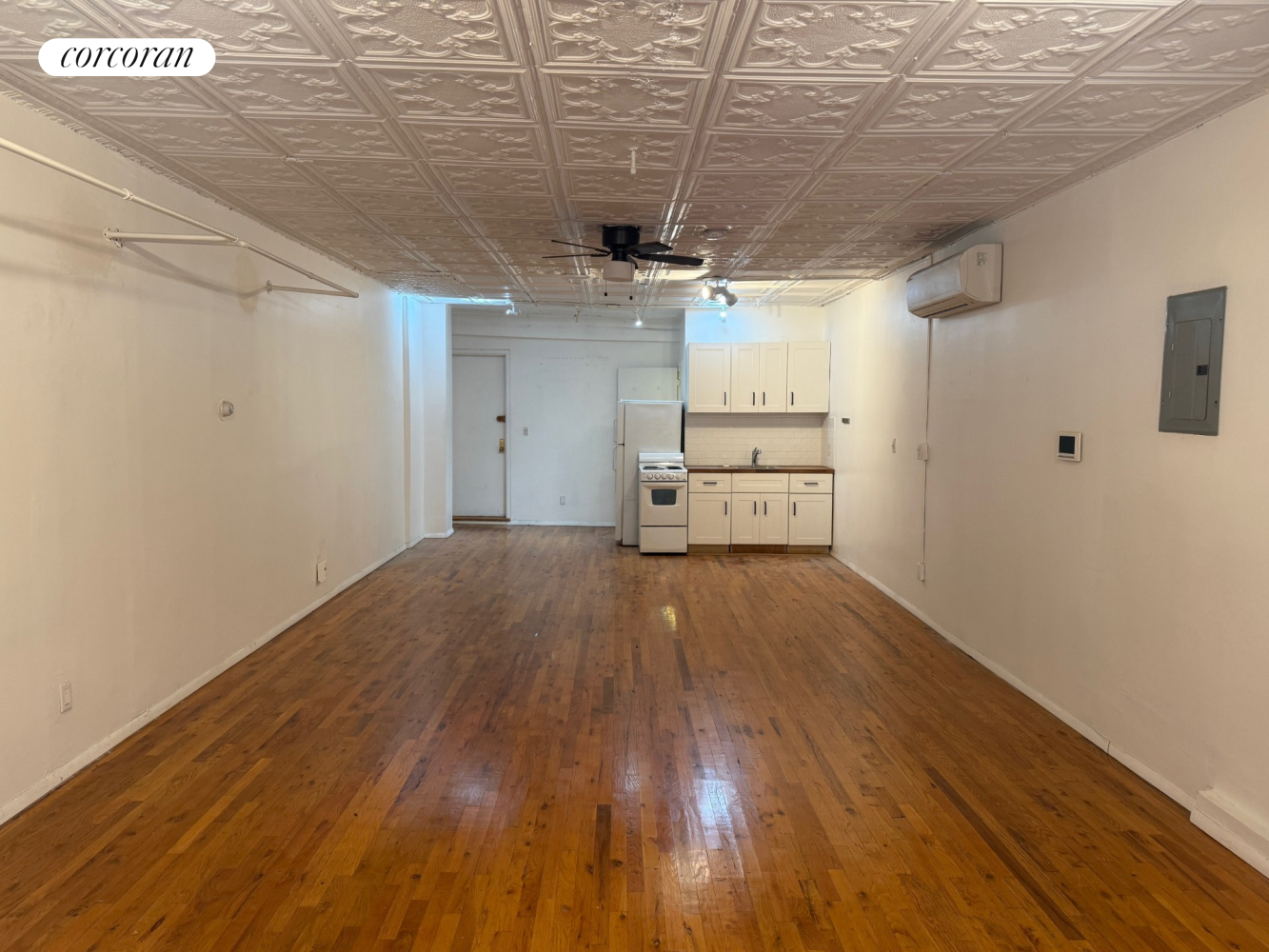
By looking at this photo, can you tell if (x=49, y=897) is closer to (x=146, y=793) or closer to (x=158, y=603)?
(x=146, y=793)

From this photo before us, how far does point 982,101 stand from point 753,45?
0.93 m

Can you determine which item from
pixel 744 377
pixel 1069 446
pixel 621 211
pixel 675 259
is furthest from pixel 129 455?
pixel 744 377

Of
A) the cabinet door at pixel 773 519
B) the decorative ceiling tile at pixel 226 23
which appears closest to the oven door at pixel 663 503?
the cabinet door at pixel 773 519

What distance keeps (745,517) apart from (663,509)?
2.87ft

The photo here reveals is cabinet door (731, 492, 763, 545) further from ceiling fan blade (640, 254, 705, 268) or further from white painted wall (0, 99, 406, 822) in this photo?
white painted wall (0, 99, 406, 822)

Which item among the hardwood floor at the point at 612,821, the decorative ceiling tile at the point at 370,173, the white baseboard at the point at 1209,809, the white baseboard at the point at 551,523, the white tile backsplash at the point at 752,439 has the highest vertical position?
the decorative ceiling tile at the point at 370,173

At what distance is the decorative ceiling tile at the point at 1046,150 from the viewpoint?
292 centimetres

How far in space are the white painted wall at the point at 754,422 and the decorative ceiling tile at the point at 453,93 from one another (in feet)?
18.3

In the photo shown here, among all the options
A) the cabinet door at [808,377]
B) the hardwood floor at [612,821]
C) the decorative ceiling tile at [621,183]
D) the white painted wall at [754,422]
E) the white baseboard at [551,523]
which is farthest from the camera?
the white baseboard at [551,523]

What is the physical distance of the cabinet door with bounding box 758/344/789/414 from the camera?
7.95 metres

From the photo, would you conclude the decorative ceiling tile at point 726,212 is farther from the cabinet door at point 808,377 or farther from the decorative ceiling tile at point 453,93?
the cabinet door at point 808,377

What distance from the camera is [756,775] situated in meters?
3.03

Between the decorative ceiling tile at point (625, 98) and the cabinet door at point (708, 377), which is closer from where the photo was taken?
the decorative ceiling tile at point (625, 98)

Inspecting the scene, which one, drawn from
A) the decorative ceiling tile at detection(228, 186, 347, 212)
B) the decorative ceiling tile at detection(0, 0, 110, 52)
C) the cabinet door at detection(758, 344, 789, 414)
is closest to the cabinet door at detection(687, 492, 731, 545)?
the cabinet door at detection(758, 344, 789, 414)
